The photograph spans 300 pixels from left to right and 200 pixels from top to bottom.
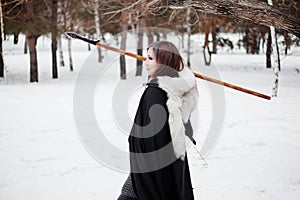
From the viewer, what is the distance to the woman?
2734 millimetres

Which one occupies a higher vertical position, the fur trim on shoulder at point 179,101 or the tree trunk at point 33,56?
the fur trim on shoulder at point 179,101

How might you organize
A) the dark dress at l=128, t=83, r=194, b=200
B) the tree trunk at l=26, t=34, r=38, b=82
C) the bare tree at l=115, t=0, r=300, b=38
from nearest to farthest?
the dark dress at l=128, t=83, r=194, b=200 → the bare tree at l=115, t=0, r=300, b=38 → the tree trunk at l=26, t=34, r=38, b=82

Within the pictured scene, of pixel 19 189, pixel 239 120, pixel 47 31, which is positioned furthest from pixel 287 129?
pixel 47 31

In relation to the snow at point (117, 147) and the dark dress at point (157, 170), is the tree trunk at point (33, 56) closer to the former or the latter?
the snow at point (117, 147)

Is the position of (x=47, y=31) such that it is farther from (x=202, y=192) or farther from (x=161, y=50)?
(x=161, y=50)

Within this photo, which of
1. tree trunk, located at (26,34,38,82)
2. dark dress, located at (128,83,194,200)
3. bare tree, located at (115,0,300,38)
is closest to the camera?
dark dress, located at (128,83,194,200)

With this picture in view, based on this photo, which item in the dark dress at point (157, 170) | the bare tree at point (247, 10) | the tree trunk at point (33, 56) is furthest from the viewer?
the tree trunk at point (33, 56)

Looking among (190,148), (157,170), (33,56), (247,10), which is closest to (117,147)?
(190,148)

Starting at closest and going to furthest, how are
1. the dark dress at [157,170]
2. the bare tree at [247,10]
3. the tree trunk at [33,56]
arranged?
the dark dress at [157,170]
the bare tree at [247,10]
the tree trunk at [33,56]

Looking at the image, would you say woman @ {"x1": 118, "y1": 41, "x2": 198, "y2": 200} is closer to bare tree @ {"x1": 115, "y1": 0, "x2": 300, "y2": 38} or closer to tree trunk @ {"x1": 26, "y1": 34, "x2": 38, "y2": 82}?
bare tree @ {"x1": 115, "y1": 0, "x2": 300, "y2": 38}

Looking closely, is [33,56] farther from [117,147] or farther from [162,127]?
[162,127]

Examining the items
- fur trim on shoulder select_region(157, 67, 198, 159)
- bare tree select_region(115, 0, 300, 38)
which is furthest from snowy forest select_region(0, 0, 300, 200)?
fur trim on shoulder select_region(157, 67, 198, 159)

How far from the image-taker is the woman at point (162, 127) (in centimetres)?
273

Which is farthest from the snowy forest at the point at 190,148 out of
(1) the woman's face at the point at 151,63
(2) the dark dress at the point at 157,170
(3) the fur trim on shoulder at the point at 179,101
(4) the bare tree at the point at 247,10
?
(2) the dark dress at the point at 157,170
